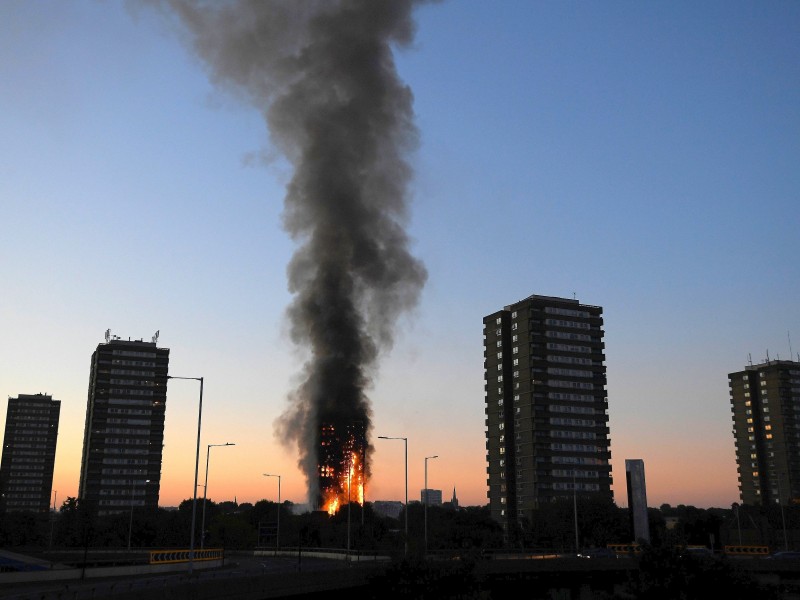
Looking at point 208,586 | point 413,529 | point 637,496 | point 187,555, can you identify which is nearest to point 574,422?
point 413,529

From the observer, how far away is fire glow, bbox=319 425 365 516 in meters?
147

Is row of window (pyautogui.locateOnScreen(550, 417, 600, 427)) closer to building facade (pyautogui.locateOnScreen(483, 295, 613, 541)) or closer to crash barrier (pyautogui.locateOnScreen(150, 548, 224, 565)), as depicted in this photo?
building facade (pyautogui.locateOnScreen(483, 295, 613, 541))

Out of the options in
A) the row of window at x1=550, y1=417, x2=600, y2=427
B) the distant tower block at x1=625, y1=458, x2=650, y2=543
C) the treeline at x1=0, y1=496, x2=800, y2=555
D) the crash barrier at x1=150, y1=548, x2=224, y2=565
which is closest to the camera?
the crash barrier at x1=150, y1=548, x2=224, y2=565

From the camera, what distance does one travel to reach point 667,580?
158 ft

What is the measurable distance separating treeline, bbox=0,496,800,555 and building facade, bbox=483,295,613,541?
37.2ft

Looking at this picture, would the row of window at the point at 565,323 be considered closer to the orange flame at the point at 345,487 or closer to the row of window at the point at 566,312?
the row of window at the point at 566,312

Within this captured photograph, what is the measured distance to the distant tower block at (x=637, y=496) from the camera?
10056 cm

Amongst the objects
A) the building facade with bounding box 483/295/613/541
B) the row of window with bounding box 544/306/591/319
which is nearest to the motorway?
the building facade with bounding box 483/295/613/541

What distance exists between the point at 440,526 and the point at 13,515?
97.1 meters

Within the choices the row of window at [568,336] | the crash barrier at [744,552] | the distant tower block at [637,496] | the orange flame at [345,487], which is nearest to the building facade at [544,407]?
the row of window at [568,336]

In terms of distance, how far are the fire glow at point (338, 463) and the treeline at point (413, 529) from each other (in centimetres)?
610

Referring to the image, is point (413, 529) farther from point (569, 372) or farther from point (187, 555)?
point (569, 372)

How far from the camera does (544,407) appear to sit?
180 metres

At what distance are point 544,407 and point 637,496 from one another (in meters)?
78.3
